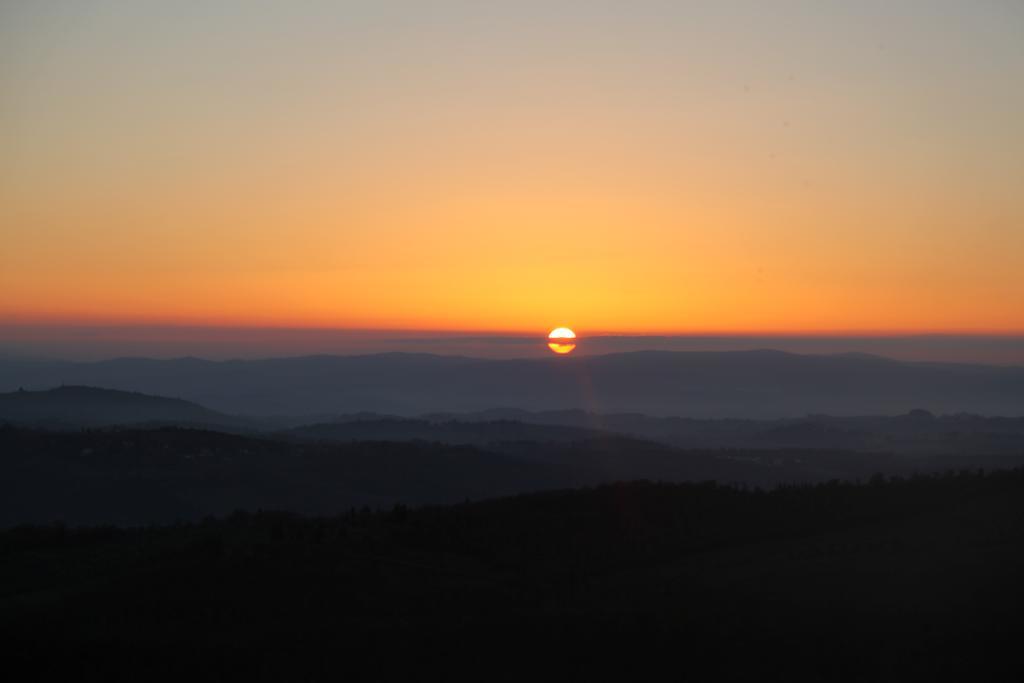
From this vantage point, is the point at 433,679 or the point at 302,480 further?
the point at 302,480

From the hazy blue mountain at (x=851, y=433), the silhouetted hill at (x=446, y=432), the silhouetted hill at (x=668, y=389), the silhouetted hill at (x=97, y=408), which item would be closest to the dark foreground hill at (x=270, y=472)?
the hazy blue mountain at (x=851, y=433)

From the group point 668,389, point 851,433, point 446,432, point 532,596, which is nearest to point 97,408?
point 446,432

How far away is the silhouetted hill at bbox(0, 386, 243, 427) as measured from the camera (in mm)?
86438

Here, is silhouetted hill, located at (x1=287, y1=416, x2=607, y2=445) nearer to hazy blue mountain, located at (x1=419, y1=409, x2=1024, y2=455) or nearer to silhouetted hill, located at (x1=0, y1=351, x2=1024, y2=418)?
hazy blue mountain, located at (x1=419, y1=409, x2=1024, y2=455)

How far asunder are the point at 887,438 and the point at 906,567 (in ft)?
257

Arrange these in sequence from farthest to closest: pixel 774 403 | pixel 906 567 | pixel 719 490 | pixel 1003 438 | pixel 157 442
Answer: pixel 774 403 < pixel 1003 438 < pixel 157 442 < pixel 719 490 < pixel 906 567

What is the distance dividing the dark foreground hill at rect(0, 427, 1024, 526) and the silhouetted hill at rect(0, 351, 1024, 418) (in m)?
93.7

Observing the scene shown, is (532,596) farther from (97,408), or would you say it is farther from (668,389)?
(668,389)

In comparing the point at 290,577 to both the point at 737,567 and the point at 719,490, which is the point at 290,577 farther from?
the point at 719,490

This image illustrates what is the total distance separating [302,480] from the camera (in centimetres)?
4481

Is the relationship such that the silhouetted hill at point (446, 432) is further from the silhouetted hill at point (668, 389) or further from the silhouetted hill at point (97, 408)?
the silhouetted hill at point (668, 389)

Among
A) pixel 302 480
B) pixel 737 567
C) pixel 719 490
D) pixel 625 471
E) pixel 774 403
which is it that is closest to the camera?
pixel 737 567

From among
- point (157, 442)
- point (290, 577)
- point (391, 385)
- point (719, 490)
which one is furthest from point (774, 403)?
point (290, 577)

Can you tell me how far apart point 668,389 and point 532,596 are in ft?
529
